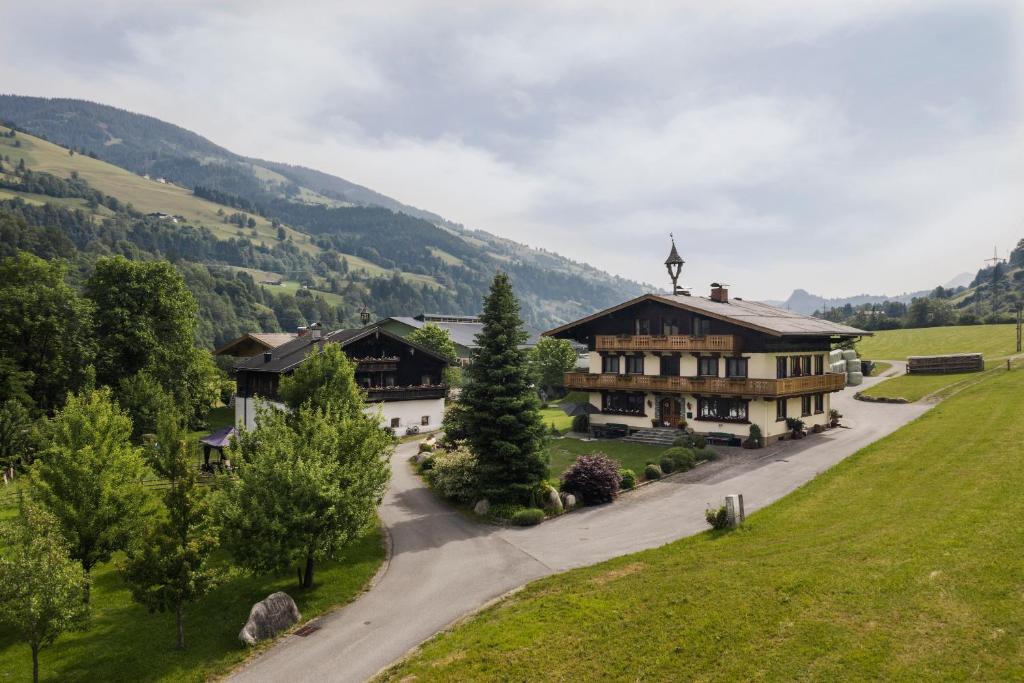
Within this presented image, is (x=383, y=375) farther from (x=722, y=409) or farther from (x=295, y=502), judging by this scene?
(x=295, y=502)

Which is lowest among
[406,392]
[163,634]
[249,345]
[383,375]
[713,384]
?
[163,634]

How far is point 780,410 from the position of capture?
45188 mm

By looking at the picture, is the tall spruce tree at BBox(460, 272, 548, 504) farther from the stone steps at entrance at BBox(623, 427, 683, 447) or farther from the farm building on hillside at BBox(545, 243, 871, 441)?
the farm building on hillside at BBox(545, 243, 871, 441)

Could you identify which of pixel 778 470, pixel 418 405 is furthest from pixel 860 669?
pixel 418 405

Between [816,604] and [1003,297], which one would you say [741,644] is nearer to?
[816,604]

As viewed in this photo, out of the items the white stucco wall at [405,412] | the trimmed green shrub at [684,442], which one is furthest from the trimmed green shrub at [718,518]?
the white stucco wall at [405,412]

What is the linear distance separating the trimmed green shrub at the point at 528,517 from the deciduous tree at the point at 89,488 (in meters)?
15.6

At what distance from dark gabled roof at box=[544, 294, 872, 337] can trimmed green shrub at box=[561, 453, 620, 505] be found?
15.4 meters

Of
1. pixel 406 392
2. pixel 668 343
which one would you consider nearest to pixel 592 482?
pixel 668 343

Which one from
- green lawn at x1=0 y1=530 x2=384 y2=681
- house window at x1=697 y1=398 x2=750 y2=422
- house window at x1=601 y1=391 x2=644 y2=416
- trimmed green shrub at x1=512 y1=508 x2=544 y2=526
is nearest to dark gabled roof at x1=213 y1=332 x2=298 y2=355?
house window at x1=601 y1=391 x2=644 y2=416

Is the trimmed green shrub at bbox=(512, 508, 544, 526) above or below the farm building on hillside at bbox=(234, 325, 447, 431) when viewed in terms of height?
below

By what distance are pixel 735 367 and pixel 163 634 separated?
38293 millimetres

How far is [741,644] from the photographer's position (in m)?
14.6

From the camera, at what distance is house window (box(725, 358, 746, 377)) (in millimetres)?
45000
